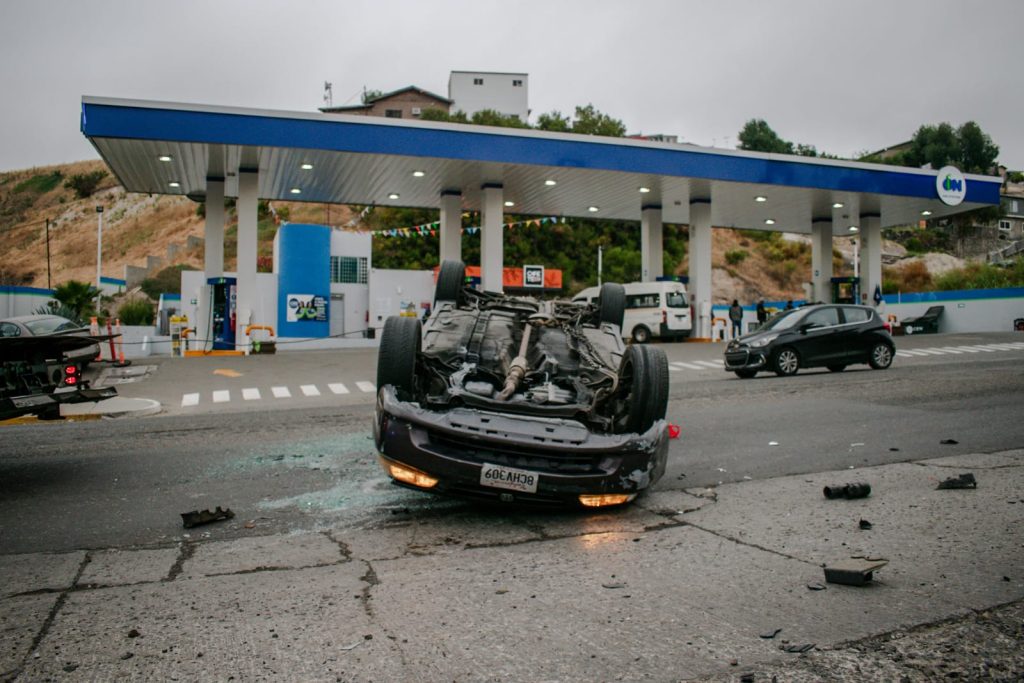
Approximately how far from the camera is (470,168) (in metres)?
25.2

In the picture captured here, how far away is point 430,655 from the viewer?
3049mm

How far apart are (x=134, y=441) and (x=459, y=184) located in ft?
68.4

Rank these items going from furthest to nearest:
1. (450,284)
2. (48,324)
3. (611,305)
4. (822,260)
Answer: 1. (822,260)
2. (48,324)
3. (450,284)
4. (611,305)

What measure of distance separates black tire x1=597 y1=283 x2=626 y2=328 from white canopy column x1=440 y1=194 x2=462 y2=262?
22.7 meters

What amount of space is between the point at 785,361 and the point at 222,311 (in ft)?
64.2

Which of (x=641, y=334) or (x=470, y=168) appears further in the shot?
(x=641, y=334)

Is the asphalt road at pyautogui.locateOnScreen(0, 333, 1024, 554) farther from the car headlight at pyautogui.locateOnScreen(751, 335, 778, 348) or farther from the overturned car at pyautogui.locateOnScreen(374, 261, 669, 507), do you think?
the car headlight at pyautogui.locateOnScreen(751, 335, 778, 348)

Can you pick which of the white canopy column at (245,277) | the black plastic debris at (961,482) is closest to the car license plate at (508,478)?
the black plastic debris at (961,482)

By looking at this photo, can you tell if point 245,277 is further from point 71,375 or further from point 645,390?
point 645,390

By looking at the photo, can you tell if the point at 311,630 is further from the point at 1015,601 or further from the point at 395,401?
the point at 1015,601

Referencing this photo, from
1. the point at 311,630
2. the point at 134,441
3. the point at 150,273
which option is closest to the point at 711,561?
the point at 311,630

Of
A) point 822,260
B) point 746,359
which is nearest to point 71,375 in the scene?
point 746,359

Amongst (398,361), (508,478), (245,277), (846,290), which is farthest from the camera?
(846,290)

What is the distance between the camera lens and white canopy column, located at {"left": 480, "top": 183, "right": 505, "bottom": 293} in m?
26.8
